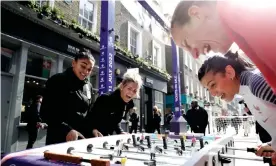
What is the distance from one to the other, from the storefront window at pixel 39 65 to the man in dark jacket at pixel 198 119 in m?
4.63

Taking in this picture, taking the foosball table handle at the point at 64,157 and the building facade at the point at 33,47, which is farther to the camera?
the building facade at the point at 33,47

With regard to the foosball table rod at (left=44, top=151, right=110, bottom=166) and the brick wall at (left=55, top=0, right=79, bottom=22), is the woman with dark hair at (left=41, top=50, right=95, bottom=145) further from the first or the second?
the brick wall at (left=55, top=0, right=79, bottom=22)

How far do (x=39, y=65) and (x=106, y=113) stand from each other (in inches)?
163

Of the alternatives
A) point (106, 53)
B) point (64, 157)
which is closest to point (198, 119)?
point (106, 53)

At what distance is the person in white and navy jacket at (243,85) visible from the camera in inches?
42.5

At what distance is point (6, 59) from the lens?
5.16 meters

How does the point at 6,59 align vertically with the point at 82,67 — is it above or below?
above

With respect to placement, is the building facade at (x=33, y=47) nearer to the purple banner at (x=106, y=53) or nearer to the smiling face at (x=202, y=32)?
the purple banner at (x=106, y=53)

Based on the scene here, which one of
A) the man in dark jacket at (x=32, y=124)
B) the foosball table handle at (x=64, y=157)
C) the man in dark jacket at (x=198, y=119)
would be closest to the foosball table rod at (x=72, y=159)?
the foosball table handle at (x=64, y=157)

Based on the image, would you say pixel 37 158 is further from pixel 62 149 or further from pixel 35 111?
pixel 35 111

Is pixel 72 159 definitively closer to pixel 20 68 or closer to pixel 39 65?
pixel 20 68

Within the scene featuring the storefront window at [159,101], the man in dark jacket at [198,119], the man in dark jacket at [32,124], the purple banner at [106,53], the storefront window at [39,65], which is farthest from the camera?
the storefront window at [159,101]

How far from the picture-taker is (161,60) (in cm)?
1401

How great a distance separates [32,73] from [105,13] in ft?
8.51
